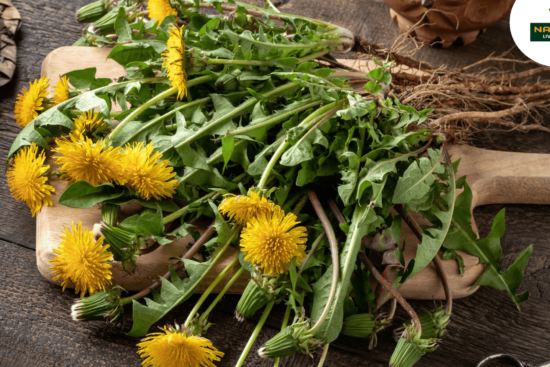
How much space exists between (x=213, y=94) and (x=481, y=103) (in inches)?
30.2

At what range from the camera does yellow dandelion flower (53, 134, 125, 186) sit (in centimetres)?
87

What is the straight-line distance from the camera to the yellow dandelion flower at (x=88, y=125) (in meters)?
0.99

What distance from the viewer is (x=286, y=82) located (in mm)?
1062

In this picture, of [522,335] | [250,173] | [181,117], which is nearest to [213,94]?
[181,117]

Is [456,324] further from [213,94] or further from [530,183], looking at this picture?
[213,94]

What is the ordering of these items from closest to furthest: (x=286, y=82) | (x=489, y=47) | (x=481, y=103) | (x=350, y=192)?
(x=350, y=192) < (x=286, y=82) < (x=481, y=103) < (x=489, y=47)

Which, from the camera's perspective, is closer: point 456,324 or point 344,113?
point 344,113

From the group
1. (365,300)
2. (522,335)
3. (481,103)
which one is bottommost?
(522,335)

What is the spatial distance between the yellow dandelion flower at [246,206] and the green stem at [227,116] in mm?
179

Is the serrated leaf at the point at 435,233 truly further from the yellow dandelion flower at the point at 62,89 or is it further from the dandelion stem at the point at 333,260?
the yellow dandelion flower at the point at 62,89

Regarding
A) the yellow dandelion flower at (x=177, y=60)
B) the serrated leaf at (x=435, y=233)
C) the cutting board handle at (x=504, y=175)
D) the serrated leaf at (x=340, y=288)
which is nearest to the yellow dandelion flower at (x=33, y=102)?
the yellow dandelion flower at (x=177, y=60)

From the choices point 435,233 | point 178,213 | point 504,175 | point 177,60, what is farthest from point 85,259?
point 504,175

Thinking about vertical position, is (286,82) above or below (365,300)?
above

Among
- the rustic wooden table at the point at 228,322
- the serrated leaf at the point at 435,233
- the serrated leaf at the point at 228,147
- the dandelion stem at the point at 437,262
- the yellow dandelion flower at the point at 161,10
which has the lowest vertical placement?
the rustic wooden table at the point at 228,322
